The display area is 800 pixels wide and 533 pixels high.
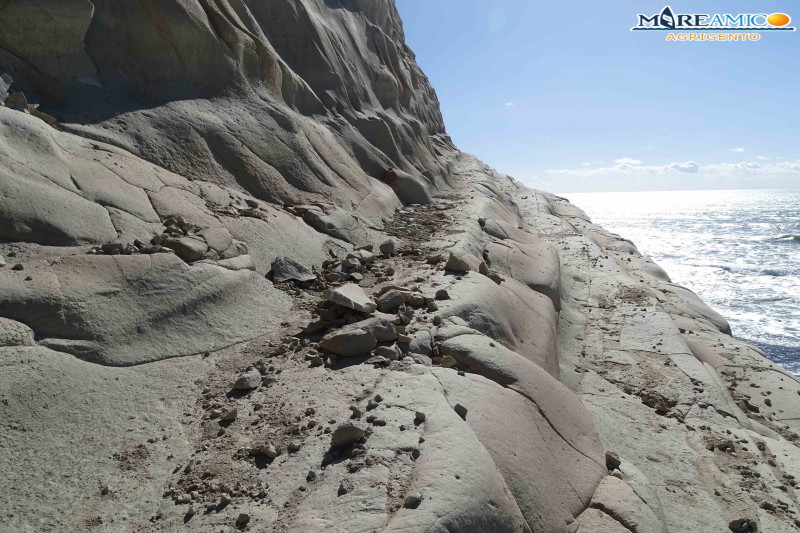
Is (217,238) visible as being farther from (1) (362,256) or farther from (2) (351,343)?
(2) (351,343)

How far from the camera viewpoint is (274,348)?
4.89m

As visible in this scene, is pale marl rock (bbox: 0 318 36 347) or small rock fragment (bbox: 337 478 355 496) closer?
small rock fragment (bbox: 337 478 355 496)

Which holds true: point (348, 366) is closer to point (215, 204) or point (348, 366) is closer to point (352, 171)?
point (215, 204)

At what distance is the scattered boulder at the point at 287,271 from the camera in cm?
625

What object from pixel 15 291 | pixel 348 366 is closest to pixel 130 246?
pixel 15 291

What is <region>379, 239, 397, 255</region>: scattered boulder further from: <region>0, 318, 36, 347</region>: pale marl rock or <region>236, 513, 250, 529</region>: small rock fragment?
<region>236, 513, 250, 529</region>: small rock fragment

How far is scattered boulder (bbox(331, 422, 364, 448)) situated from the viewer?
11.4 feet

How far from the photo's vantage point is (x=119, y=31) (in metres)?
7.89

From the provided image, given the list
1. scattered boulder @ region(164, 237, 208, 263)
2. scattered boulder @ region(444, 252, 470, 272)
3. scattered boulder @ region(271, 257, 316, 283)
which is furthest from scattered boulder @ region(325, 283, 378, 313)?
scattered boulder @ region(444, 252, 470, 272)

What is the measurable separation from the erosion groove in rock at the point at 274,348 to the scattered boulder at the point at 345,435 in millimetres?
12

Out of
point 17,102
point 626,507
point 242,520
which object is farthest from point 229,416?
point 17,102

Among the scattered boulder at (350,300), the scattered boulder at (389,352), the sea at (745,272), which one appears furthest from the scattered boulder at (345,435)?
the sea at (745,272)

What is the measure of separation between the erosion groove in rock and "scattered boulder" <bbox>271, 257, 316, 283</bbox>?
0.29 feet

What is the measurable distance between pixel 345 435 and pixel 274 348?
1.63 meters
